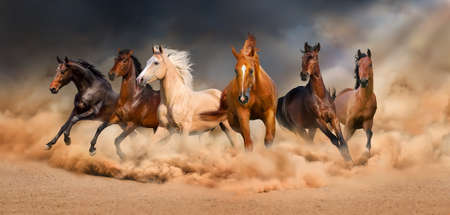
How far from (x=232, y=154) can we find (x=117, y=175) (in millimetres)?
2738

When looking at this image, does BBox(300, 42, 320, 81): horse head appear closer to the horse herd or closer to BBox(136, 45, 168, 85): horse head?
the horse herd

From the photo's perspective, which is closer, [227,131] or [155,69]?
[155,69]

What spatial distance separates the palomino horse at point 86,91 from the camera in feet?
48.4

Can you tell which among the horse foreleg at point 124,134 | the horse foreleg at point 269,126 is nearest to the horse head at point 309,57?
the horse foreleg at point 269,126

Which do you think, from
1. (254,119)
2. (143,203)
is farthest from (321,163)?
(143,203)

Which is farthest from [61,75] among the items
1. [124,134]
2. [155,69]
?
[155,69]

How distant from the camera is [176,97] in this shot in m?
13.0

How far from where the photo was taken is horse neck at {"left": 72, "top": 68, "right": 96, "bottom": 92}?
1500 centimetres

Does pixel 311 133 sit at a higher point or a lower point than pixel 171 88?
lower

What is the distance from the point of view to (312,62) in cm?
1236

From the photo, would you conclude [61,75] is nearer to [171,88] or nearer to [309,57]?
[171,88]

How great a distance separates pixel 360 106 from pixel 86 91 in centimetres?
703

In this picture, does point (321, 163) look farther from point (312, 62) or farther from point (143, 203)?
point (143, 203)

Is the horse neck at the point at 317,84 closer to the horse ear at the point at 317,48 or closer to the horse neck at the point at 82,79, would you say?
the horse ear at the point at 317,48
